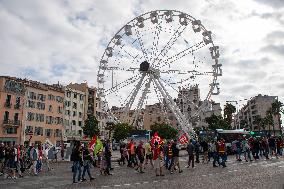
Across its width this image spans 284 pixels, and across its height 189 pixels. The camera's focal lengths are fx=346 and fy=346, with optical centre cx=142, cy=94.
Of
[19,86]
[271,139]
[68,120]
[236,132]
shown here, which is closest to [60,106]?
[68,120]

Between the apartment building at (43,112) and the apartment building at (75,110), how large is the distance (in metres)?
2.85

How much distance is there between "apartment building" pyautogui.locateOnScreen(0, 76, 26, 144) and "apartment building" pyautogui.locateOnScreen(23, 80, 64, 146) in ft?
4.88

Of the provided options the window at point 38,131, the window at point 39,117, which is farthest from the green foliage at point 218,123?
the window at point 38,131

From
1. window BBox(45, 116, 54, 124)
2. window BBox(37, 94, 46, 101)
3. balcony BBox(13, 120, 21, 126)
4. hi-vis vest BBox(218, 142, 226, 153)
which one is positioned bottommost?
hi-vis vest BBox(218, 142, 226, 153)

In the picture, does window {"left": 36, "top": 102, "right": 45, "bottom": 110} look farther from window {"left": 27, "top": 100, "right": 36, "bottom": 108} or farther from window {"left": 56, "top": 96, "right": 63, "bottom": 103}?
window {"left": 56, "top": 96, "right": 63, "bottom": 103}

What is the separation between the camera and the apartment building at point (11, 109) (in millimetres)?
67438

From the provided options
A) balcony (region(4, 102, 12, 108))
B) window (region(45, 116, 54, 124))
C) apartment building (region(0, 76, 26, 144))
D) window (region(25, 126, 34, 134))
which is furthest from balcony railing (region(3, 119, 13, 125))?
window (region(45, 116, 54, 124))

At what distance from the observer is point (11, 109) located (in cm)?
6988

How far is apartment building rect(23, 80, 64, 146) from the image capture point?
7375 cm

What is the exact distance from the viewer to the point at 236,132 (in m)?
42.3

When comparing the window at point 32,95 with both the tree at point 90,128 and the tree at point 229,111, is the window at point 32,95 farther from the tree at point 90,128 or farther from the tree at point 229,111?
the tree at point 229,111

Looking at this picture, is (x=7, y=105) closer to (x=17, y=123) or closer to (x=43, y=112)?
(x=17, y=123)

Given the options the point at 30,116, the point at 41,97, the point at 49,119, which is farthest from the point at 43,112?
the point at 30,116

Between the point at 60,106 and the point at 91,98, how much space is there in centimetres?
1617
